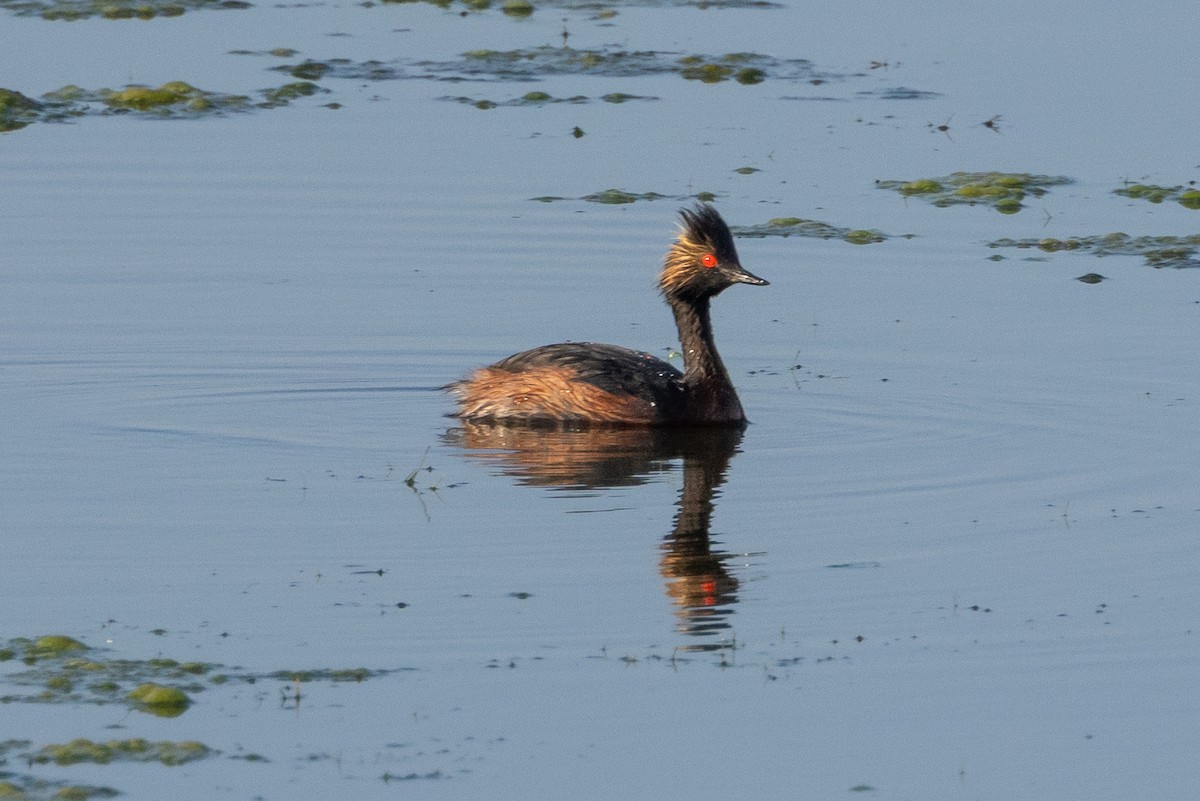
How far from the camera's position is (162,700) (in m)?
9.06

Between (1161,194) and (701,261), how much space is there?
597 cm

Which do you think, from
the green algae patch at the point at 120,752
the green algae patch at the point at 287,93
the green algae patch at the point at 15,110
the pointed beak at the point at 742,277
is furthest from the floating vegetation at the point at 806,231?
the green algae patch at the point at 120,752

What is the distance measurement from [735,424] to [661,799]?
21.8ft

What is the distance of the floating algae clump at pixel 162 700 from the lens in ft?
29.6

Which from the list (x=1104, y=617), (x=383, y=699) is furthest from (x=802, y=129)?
(x=383, y=699)

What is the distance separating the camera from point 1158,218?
1936cm

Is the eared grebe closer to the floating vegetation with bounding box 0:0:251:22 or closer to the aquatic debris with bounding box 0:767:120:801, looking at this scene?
the aquatic debris with bounding box 0:767:120:801

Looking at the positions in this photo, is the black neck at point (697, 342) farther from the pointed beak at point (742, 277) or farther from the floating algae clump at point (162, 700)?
the floating algae clump at point (162, 700)

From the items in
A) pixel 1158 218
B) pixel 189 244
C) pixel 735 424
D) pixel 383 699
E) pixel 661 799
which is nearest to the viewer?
pixel 661 799

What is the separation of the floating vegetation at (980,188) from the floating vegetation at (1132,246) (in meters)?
1.12

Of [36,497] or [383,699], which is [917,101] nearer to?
[36,497]

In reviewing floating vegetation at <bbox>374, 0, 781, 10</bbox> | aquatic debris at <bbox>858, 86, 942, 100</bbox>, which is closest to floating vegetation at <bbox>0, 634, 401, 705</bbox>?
aquatic debris at <bbox>858, 86, 942, 100</bbox>

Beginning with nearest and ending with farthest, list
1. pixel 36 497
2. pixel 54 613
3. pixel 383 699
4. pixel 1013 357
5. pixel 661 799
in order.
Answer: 1. pixel 661 799
2. pixel 383 699
3. pixel 54 613
4. pixel 36 497
5. pixel 1013 357

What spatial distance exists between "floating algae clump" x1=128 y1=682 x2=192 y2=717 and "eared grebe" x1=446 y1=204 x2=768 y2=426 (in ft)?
19.5
